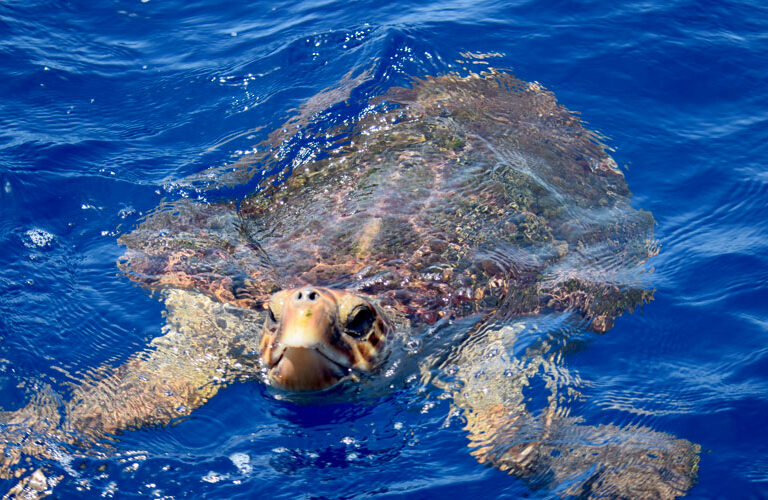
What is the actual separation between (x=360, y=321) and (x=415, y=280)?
917 millimetres

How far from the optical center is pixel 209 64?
28.4 ft

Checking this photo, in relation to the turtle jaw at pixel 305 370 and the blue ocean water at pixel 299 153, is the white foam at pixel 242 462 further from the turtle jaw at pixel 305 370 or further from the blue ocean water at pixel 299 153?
the turtle jaw at pixel 305 370

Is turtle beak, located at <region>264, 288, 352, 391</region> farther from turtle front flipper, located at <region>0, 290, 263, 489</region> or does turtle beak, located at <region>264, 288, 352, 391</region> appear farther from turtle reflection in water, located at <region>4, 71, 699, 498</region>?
turtle front flipper, located at <region>0, 290, 263, 489</region>

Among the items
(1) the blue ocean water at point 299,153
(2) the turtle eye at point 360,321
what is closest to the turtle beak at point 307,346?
(2) the turtle eye at point 360,321

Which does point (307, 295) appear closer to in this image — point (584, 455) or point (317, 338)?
point (317, 338)

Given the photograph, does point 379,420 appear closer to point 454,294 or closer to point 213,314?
point 454,294

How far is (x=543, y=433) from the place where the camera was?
4.26m

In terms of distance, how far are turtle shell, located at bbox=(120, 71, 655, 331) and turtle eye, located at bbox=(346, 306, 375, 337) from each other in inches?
22.2

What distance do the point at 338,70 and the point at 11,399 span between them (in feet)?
17.8

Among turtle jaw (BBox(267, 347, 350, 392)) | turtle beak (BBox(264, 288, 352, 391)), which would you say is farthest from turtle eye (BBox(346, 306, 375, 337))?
turtle jaw (BBox(267, 347, 350, 392))

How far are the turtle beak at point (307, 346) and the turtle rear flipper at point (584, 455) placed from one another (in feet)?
3.45

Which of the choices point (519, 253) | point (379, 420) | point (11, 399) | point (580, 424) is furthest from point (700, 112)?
point (11, 399)

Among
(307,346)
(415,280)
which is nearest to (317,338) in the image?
(307,346)

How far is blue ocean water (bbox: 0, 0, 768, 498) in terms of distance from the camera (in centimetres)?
416
